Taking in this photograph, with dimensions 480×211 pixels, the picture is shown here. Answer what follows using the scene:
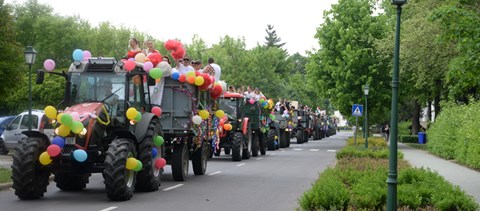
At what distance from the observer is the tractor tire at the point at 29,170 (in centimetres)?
1274

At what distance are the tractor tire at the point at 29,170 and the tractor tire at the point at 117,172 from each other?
1.23 m

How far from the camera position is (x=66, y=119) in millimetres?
12469

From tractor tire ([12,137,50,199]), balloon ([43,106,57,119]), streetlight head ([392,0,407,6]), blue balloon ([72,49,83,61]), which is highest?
streetlight head ([392,0,407,6])

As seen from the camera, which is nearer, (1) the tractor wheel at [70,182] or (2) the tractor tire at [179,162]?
(1) the tractor wheel at [70,182]

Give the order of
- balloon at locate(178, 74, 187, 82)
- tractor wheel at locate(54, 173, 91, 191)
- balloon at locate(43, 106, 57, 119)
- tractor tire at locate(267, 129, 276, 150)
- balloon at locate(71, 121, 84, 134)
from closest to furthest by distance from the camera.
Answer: balloon at locate(71, 121, 84, 134) → balloon at locate(43, 106, 57, 119) → tractor wheel at locate(54, 173, 91, 191) → balloon at locate(178, 74, 187, 82) → tractor tire at locate(267, 129, 276, 150)

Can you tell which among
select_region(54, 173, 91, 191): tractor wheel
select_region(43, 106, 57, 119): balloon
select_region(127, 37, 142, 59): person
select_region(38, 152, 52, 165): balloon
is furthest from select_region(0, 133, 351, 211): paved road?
select_region(127, 37, 142, 59): person

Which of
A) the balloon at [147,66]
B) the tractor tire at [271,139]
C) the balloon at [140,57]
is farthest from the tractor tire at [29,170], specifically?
the tractor tire at [271,139]

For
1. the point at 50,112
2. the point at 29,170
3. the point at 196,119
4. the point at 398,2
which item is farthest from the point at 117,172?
the point at 398,2

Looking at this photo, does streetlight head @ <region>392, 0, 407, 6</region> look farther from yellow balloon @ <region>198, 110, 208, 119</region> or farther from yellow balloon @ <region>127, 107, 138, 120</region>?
yellow balloon @ <region>198, 110, 208, 119</region>

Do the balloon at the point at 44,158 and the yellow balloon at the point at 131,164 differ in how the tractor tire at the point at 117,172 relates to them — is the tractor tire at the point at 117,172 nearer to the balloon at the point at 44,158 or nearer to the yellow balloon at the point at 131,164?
the yellow balloon at the point at 131,164

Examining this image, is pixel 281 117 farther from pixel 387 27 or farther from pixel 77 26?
pixel 77 26

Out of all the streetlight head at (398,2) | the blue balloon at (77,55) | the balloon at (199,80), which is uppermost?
the streetlight head at (398,2)

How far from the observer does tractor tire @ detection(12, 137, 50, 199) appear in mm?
12742

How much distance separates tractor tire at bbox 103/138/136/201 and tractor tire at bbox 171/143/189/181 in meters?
4.19
